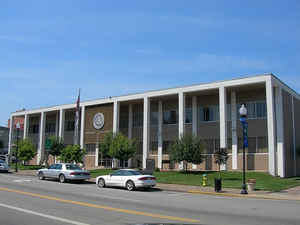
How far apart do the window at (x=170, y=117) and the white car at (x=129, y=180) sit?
20523 mm

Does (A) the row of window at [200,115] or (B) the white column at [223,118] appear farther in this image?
(A) the row of window at [200,115]

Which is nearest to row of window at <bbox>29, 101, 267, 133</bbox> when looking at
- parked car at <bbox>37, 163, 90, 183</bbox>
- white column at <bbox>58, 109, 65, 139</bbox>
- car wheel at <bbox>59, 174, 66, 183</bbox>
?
white column at <bbox>58, 109, 65, 139</bbox>

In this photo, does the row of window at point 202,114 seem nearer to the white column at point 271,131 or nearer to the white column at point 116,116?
the white column at point 116,116

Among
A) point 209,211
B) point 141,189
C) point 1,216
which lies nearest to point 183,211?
point 209,211

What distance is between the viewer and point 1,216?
33.0 ft

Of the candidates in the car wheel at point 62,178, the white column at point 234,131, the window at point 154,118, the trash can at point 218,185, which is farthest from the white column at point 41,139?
the trash can at point 218,185

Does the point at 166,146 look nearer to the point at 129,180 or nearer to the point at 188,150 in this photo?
the point at 188,150

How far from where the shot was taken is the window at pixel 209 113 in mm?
39794

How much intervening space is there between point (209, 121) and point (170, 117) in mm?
5643

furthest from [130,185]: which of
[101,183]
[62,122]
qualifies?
[62,122]

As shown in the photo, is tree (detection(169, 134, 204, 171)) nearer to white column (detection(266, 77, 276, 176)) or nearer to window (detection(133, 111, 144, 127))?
white column (detection(266, 77, 276, 176))

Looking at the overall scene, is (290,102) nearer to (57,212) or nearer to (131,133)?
(131,133)

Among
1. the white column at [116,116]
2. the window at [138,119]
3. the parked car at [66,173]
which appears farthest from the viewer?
the window at [138,119]

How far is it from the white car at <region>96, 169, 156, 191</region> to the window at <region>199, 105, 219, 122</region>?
1892cm
